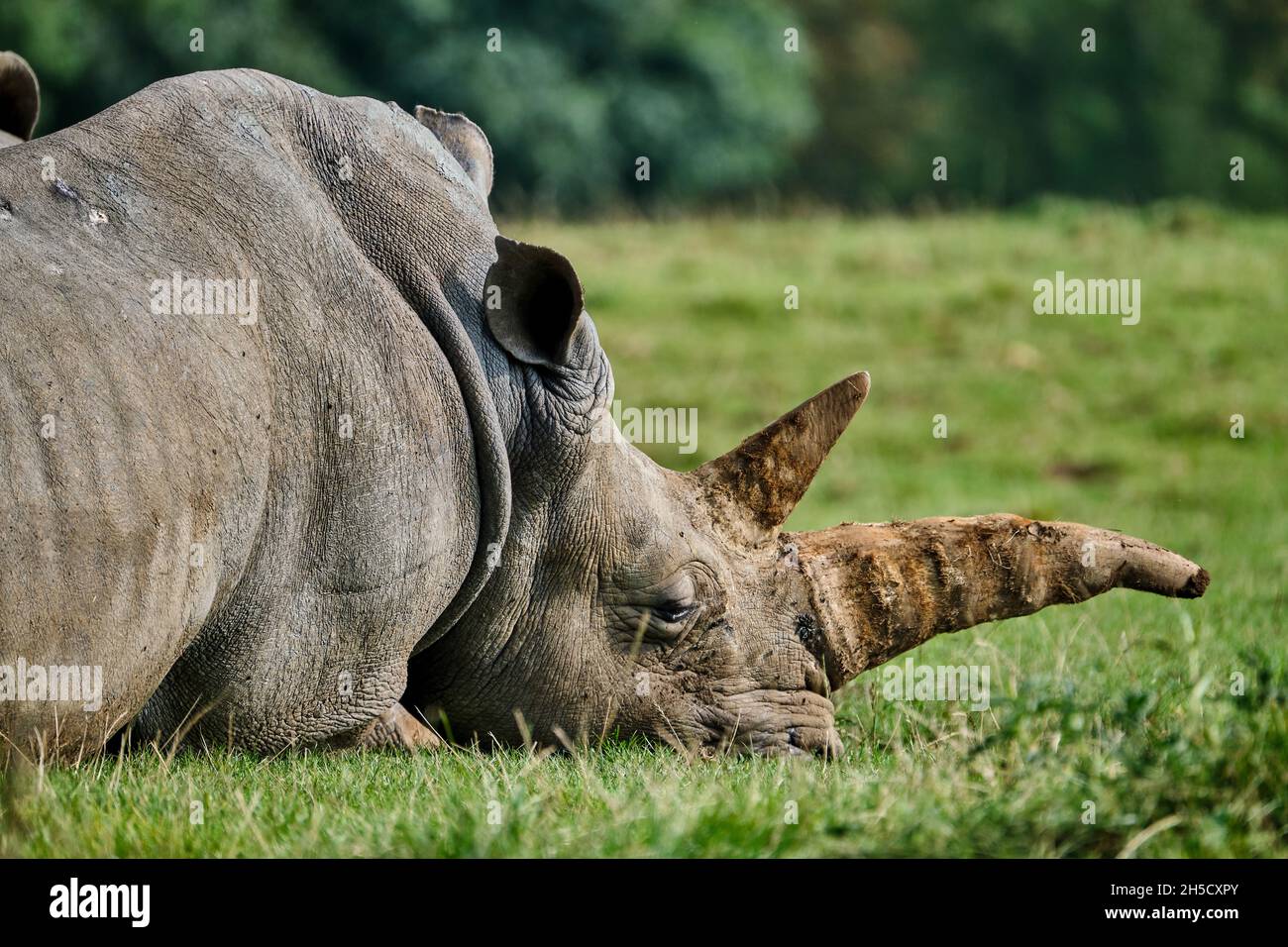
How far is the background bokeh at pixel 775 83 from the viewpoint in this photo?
27750 millimetres

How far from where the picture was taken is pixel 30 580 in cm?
383

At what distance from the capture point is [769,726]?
16.9 feet

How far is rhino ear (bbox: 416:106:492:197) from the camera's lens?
559 cm

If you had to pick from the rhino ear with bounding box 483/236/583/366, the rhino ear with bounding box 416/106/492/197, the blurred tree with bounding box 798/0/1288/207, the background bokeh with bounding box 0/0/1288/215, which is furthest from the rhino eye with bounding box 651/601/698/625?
the blurred tree with bounding box 798/0/1288/207

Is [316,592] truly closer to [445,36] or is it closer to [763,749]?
[763,749]

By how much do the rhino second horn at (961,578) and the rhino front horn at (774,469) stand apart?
22 cm

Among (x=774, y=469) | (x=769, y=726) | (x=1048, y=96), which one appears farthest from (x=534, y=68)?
(x=769, y=726)

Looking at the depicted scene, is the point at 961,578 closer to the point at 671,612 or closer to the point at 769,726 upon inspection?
the point at 769,726

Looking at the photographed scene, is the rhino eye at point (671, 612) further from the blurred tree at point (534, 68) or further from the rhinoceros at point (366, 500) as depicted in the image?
the blurred tree at point (534, 68)

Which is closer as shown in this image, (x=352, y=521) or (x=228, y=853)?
(x=228, y=853)

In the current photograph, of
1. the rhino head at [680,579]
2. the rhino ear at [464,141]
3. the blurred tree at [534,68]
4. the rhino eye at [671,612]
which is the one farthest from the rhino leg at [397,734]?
the blurred tree at [534,68]
